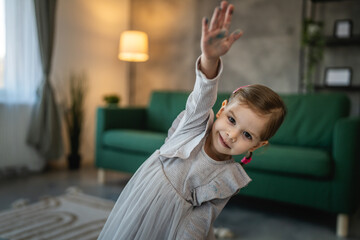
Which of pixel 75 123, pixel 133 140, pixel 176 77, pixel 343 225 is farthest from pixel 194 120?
pixel 176 77

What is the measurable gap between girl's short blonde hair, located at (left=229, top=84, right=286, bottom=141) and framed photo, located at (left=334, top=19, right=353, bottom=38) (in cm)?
278

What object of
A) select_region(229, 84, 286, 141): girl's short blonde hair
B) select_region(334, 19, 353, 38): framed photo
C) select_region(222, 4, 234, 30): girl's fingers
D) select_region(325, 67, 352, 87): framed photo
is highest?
select_region(334, 19, 353, 38): framed photo

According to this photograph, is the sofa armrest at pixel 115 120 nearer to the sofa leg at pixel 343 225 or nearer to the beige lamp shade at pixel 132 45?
the beige lamp shade at pixel 132 45

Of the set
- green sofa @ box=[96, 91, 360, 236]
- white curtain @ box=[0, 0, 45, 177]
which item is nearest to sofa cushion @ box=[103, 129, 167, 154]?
green sofa @ box=[96, 91, 360, 236]

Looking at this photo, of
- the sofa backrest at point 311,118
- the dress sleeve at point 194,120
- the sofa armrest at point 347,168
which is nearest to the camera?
the dress sleeve at point 194,120

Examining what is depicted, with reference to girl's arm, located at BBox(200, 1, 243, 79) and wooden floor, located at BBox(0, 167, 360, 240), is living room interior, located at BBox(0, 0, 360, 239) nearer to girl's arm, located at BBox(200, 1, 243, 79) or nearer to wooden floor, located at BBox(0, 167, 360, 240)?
wooden floor, located at BBox(0, 167, 360, 240)

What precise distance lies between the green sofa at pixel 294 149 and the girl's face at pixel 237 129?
88 centimetres

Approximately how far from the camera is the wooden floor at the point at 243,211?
74.7 inches

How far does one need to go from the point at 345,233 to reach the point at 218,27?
1.68m

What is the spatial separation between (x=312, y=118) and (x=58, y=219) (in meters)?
1.87

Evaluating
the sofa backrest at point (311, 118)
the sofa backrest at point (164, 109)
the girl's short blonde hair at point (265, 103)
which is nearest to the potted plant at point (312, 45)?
the sofa backrest at point (311, 118)

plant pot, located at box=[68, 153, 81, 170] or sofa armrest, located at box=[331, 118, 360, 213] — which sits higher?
sofa armrest, located at box=[331, 118, 360, 213]

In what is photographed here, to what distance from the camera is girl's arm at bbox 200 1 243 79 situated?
747mm

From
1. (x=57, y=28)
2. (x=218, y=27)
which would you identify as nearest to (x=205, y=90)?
(x=218, y=27)
